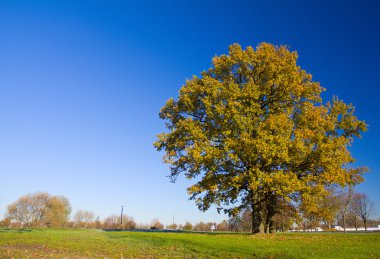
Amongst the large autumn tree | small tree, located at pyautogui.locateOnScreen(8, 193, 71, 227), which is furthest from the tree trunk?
small tree, located at pyautogui.locateOnScreen(8, 193, 71, 227)

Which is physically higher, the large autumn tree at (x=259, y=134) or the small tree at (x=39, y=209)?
the large autumn tree at (x=259, y=134)

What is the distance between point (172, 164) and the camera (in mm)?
28484

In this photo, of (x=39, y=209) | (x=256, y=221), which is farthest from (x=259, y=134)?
(x=39, y=209)

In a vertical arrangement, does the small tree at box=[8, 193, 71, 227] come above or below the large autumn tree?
below

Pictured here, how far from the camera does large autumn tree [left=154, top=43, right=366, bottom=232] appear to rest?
24703 mm

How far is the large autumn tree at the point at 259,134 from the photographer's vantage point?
81.0ft

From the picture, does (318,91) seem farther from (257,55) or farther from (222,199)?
(222,199)

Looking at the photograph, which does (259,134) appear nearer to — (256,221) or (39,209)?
(256,221)

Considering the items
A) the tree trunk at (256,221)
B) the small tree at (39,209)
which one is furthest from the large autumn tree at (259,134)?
the small tree at (39,209)

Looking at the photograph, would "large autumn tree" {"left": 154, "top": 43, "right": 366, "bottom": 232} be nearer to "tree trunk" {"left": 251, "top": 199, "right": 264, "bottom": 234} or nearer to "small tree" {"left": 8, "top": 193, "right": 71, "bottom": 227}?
"tree trunk" {"left": 251, "top": 199, "right": 264, "bottom": 234}

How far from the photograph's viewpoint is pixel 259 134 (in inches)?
966

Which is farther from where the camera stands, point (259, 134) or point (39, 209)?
point (39, 209)

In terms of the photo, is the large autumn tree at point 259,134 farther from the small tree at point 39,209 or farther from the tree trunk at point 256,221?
the small tree at point 39,209

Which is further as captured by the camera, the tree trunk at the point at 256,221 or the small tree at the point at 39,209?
the small tree at the point at 39,209
